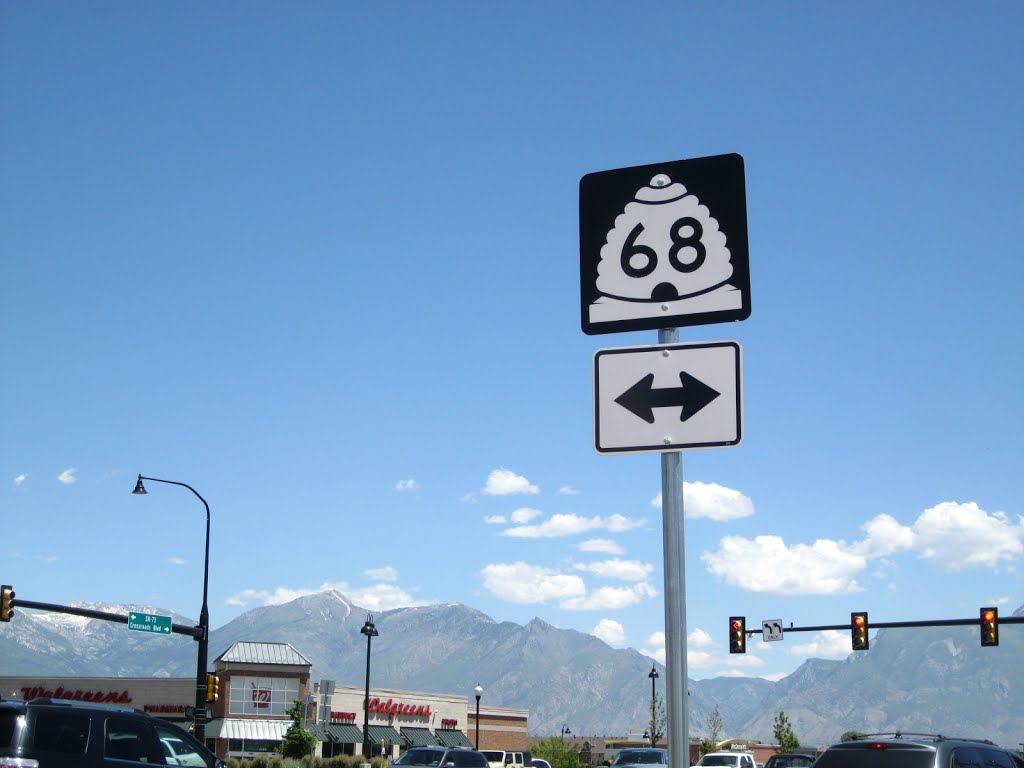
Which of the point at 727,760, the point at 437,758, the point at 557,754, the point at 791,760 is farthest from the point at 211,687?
the point at 557,754

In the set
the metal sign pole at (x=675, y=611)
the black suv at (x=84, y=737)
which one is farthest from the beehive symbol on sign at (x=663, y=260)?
the black suv at (x=84, y=737)

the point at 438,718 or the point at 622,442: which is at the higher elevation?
the point at 622,442

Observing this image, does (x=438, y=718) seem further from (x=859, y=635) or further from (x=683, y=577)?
(x=683, y=577)

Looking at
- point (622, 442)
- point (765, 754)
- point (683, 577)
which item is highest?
point (622, 442)

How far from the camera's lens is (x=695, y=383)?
4.47 metres

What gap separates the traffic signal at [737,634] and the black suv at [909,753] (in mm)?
31239

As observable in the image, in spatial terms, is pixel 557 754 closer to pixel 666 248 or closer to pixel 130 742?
pixel 130 742

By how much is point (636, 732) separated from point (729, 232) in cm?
10542

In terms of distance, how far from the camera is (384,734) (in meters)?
89.9

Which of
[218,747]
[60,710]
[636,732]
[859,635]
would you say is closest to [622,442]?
[60,710]

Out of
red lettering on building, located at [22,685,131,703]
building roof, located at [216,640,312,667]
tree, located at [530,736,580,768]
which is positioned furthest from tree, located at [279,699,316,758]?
tree, located at [530,736,580,768]

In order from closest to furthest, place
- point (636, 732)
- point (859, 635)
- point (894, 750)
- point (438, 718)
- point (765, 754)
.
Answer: point (894, 750) → point (859, 635) → point (438, 718) → point (636, 732) → point (765, 754)

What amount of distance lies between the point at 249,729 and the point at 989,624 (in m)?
59.7

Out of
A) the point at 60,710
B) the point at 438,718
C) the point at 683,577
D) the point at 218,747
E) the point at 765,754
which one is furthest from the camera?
the point at 765,754
